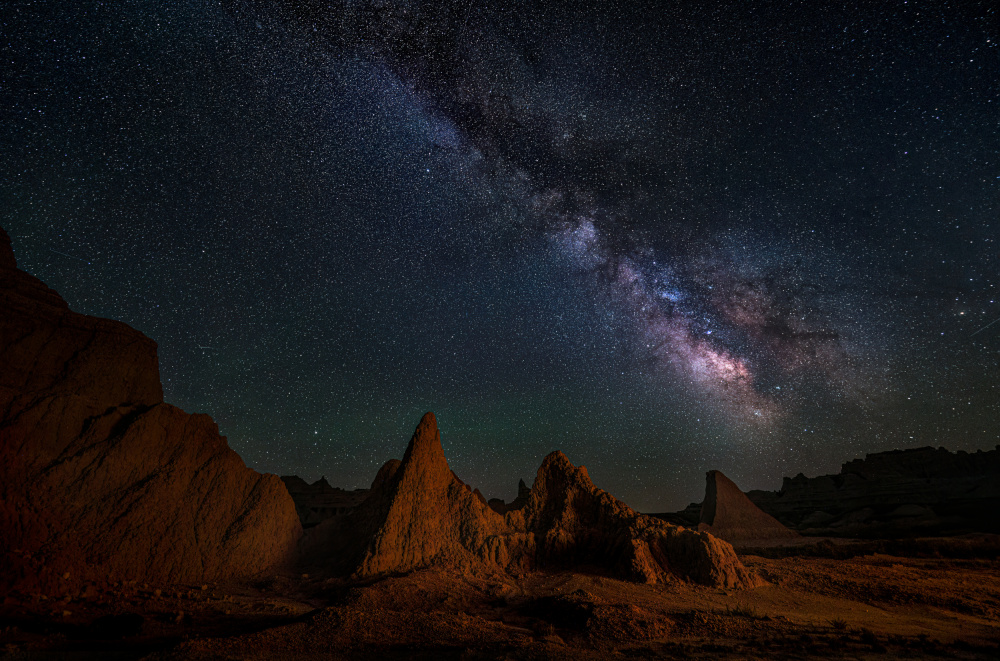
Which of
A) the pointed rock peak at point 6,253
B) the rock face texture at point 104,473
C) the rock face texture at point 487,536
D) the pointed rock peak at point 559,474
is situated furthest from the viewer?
the pointed rock peak at point 559,474

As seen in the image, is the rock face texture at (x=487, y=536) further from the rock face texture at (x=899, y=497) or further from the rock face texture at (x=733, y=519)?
the rock face texture at (x=899, y=497)

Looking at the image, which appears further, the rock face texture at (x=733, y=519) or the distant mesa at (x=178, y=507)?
the rock face texture at (x=733, y=519)

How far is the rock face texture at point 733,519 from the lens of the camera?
43.1m

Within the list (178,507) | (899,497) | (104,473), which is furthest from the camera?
(899,497)

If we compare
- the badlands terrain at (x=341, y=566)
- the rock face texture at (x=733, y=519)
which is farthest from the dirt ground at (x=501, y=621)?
the rock face texture at (x=733, y=519)

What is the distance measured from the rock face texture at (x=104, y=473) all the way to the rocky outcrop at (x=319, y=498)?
28523 mm

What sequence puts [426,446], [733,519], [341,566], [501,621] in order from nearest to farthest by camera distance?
[501,621] → [341,566] → [426,446] → [733,519]

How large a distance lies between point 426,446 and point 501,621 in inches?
373

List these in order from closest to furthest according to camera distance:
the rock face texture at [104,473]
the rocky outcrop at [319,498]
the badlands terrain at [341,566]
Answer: the badlands terrain at [341,566] → the rock face texture at [104,473] → the rocky outcrop at [319,498]

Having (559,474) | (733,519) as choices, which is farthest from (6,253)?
(733,519)

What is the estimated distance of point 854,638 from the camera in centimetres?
1107

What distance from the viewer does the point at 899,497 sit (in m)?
55.3

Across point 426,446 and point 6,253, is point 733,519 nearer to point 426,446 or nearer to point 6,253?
point 426,446

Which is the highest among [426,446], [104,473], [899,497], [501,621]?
[899,497]
